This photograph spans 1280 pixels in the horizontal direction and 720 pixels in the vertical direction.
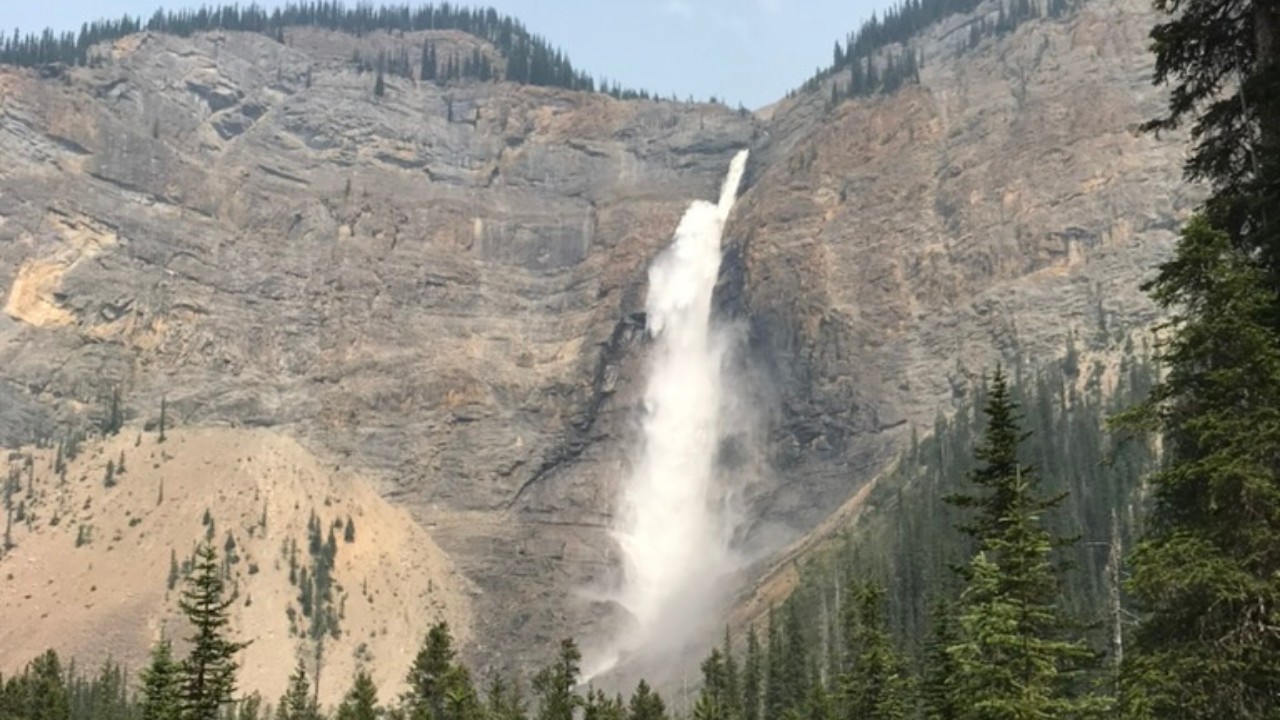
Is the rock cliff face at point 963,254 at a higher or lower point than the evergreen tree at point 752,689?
higher

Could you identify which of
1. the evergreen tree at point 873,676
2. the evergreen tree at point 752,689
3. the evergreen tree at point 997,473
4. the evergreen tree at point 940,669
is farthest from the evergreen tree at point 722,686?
the evergreen tree at point 997,473

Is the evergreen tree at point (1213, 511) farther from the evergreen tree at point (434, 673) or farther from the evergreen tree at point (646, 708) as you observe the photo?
the evergreen tree at point (646, 708)

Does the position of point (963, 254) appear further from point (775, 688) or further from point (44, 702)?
point (44, 702)

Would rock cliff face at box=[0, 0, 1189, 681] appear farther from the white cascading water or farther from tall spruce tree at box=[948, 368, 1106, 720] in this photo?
tall spruce tree at box=[948, 368, 1106, 720]

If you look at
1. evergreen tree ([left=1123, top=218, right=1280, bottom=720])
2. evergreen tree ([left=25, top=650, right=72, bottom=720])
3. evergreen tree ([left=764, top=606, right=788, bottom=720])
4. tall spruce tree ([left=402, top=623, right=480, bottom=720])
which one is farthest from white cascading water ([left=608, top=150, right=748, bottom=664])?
evergreen tree ([left=1123, top=218, right=1280, bottom=720])

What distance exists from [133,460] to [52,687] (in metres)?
106

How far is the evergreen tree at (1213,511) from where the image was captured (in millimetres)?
12234

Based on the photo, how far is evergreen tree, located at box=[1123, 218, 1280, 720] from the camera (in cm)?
1223

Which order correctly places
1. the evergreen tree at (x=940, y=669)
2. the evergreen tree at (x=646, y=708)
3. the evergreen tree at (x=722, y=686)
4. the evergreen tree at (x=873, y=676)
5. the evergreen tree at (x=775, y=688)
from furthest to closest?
the evergreen tree at (x=775, y=688) → the evergreen tree at (x=722, y=686) → the evergreen tree at (x=646, y=708) → the evergreen tree at (x=873, y=676) → the evergreen tree at (x=940, y=669)

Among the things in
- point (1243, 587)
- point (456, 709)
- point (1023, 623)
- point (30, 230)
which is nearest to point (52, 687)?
point (456, 709)

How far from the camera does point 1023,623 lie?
671 inches

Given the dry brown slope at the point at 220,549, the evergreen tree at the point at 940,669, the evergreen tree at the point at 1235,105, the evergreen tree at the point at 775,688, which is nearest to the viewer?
the evergreen tree at the point at 1235,105

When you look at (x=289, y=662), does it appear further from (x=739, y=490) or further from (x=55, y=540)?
(x=739, y=490)

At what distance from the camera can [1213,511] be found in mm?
12961
